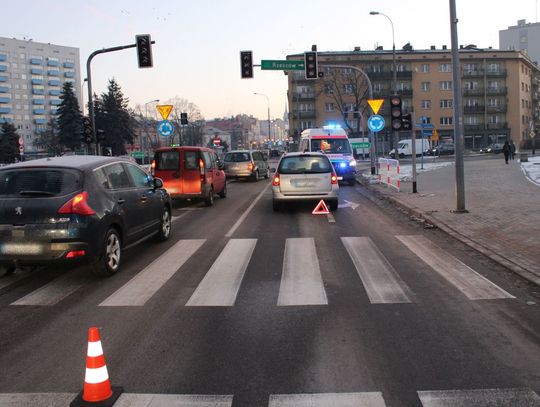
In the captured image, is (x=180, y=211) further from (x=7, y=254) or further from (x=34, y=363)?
(x=34, y=363)

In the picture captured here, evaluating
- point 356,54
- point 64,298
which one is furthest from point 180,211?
point 356,54

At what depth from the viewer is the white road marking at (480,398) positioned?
11.8 ft

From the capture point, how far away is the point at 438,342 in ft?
15.6

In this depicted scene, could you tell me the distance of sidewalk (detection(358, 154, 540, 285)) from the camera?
816 centimetres

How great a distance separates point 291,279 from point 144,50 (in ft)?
59.1

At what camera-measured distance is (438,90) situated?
3305 inches

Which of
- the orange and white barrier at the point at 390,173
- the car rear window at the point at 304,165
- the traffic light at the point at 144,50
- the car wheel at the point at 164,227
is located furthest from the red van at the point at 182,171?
the traffic light at the point at 144,50

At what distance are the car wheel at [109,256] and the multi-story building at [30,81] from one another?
5717 inches

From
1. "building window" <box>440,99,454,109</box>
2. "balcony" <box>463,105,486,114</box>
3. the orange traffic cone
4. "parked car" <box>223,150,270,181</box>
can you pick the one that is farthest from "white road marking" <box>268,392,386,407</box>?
"balcony" <box>463,105,486,114</box>

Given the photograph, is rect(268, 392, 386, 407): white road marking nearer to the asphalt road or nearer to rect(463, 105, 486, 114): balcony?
the asphalt road

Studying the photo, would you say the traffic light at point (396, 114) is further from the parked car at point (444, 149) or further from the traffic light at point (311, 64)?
the parked car at point (444, 149)

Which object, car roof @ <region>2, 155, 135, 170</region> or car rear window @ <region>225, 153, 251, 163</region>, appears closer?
car roof @ <region>2, 155, 135, 170</region>

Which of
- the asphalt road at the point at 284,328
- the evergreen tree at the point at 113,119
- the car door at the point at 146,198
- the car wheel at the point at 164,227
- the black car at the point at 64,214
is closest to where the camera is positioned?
the asphalt road at the point at 284,328

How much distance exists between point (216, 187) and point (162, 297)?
1123 cm
